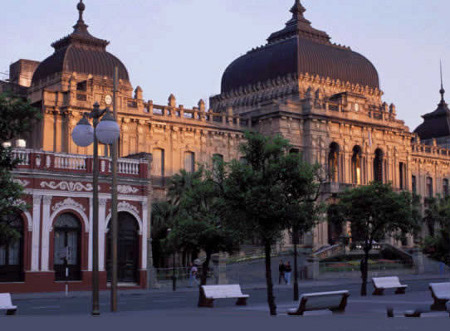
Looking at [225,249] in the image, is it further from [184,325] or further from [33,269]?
[184,325]

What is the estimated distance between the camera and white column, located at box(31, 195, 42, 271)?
36844 millimetres

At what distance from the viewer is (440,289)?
24438 mm

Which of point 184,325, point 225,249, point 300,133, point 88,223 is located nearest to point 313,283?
point 225,249

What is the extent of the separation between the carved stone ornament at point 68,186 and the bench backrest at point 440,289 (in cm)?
2008

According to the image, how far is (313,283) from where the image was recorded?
46875mm

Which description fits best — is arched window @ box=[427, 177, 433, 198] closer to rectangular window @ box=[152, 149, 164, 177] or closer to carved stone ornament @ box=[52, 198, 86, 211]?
rectangular window @ box=[152, 149, 164, 177]

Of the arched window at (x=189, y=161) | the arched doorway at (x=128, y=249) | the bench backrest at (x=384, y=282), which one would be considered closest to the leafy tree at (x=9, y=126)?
the arched doorway at (x=128, y=249)

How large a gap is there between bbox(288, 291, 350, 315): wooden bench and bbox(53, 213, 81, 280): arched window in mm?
19218

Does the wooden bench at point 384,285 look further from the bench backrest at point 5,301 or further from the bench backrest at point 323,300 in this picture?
the bench backrest at point 5,301

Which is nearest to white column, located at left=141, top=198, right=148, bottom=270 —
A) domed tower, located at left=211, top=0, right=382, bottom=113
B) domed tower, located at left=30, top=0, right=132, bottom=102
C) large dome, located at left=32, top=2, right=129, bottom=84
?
domed tower, located at left=30, top=0, right=132, bottom=102

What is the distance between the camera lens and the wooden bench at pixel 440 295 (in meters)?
23.9

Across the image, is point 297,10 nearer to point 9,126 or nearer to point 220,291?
point 220,291

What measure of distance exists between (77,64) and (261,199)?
42547 millimetres

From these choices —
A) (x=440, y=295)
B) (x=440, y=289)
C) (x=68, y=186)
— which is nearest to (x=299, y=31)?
(x=68, y=186)
